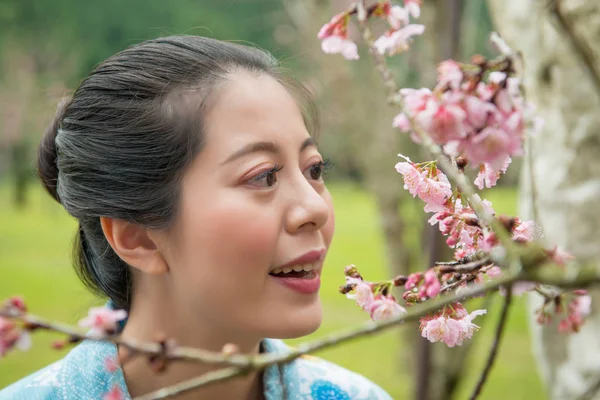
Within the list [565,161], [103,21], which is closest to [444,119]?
[565,161]

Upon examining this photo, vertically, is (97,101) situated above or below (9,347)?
above

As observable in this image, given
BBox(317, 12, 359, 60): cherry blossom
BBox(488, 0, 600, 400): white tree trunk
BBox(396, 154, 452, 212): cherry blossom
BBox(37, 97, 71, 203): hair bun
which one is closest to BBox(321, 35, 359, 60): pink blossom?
BBox(317, 12, 359, 60): cherry blossom

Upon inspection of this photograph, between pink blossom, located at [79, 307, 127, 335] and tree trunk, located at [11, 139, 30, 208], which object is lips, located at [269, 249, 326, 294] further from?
tree trunk, located at [11, 139, 30, 208]

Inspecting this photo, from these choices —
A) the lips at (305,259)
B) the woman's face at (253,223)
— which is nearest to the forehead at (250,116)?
the woman's face at (253,223)

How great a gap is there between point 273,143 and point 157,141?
16 cm

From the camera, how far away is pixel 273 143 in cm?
84

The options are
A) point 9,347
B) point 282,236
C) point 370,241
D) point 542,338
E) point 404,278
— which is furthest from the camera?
point 370,241

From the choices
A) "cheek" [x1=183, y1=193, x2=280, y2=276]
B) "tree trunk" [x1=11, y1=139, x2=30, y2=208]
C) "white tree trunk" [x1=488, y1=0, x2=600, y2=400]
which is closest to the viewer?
"cheek" [x1=183, y1=193, x2=280, y2=276]

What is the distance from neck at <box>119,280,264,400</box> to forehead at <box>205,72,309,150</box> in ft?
0.74

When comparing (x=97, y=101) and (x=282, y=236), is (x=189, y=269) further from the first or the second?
(x=97, y=101)

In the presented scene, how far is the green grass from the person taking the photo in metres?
4.05

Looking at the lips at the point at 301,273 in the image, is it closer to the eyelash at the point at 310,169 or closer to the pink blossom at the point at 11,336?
the eyelash at the point at 310,169

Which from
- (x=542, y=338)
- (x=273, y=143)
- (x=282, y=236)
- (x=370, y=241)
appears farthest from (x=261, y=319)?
(x=370, y=241)

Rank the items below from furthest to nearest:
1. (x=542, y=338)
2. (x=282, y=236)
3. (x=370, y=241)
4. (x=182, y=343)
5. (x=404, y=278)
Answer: (x=370, y=241), (x=542, y=338), (x=182, y=343), (x=282, y=236), (x=404, y=278)
